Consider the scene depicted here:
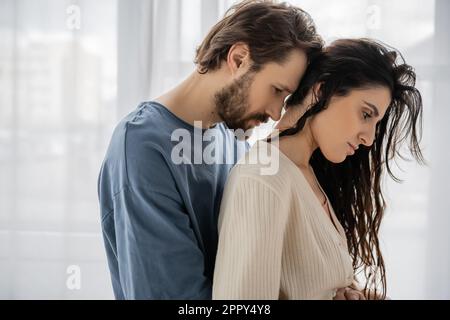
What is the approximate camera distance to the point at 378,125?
1.25 meters

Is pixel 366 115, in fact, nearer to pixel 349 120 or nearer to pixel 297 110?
pixel 349 120

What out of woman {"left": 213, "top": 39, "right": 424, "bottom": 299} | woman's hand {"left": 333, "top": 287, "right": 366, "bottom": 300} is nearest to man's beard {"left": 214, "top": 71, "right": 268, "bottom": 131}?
woman {"left": 213, "top": 39, "right": 424, "bottom": 299}

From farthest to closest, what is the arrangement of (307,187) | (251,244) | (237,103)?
(237,103) < (307,187) < (251,244)

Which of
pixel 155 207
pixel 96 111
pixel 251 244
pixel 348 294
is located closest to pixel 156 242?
pixel 155 207

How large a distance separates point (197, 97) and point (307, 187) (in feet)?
1.15

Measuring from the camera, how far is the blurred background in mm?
1976

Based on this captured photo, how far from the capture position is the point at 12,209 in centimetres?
204

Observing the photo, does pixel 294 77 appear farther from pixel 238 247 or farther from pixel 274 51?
pixel 238 247

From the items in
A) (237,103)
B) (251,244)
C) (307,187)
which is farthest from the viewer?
(237,103)

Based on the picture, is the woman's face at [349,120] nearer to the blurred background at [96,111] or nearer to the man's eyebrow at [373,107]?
the man's eyebrow at [373,107]

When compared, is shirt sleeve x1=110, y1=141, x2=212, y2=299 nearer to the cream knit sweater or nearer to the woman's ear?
the cream knit sweater

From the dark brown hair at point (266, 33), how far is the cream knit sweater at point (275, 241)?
0.73 feet

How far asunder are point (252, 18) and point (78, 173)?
1145mm

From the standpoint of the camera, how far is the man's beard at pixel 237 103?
115cm
